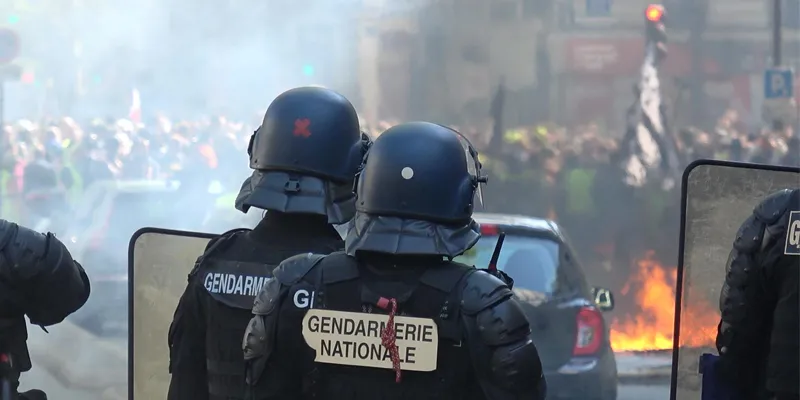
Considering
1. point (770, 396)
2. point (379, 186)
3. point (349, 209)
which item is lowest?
point (770, 396)

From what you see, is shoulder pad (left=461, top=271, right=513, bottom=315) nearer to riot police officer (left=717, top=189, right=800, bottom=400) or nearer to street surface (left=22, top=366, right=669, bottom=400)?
riot police officer (left=717, top=189, right=800, bottom=400)

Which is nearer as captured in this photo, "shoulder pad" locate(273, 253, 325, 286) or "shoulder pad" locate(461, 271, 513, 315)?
"shoulder pad" locate(461, 271, 513, 315)

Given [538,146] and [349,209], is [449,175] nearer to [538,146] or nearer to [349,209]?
[349,209]

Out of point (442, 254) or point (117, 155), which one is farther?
point (117, 155)

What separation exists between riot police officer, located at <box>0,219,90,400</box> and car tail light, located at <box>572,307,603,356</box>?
2.94 m

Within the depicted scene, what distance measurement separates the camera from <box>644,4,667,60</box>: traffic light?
18062mm

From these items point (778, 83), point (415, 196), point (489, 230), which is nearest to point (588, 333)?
point (489, 230)

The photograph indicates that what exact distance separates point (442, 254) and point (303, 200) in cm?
68

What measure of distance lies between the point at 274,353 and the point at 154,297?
1.25 metres

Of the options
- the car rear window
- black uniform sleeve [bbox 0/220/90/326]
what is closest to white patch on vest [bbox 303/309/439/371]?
black uniform sleeve [bbox 0/220/90/326]

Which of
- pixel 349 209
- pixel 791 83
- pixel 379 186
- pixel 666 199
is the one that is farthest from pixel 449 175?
pixel 666 199

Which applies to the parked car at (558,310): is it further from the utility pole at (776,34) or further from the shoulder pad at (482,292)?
the utility pole at (776,34)

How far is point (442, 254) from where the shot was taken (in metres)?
2.43

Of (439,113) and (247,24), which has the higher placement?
(247,24)
